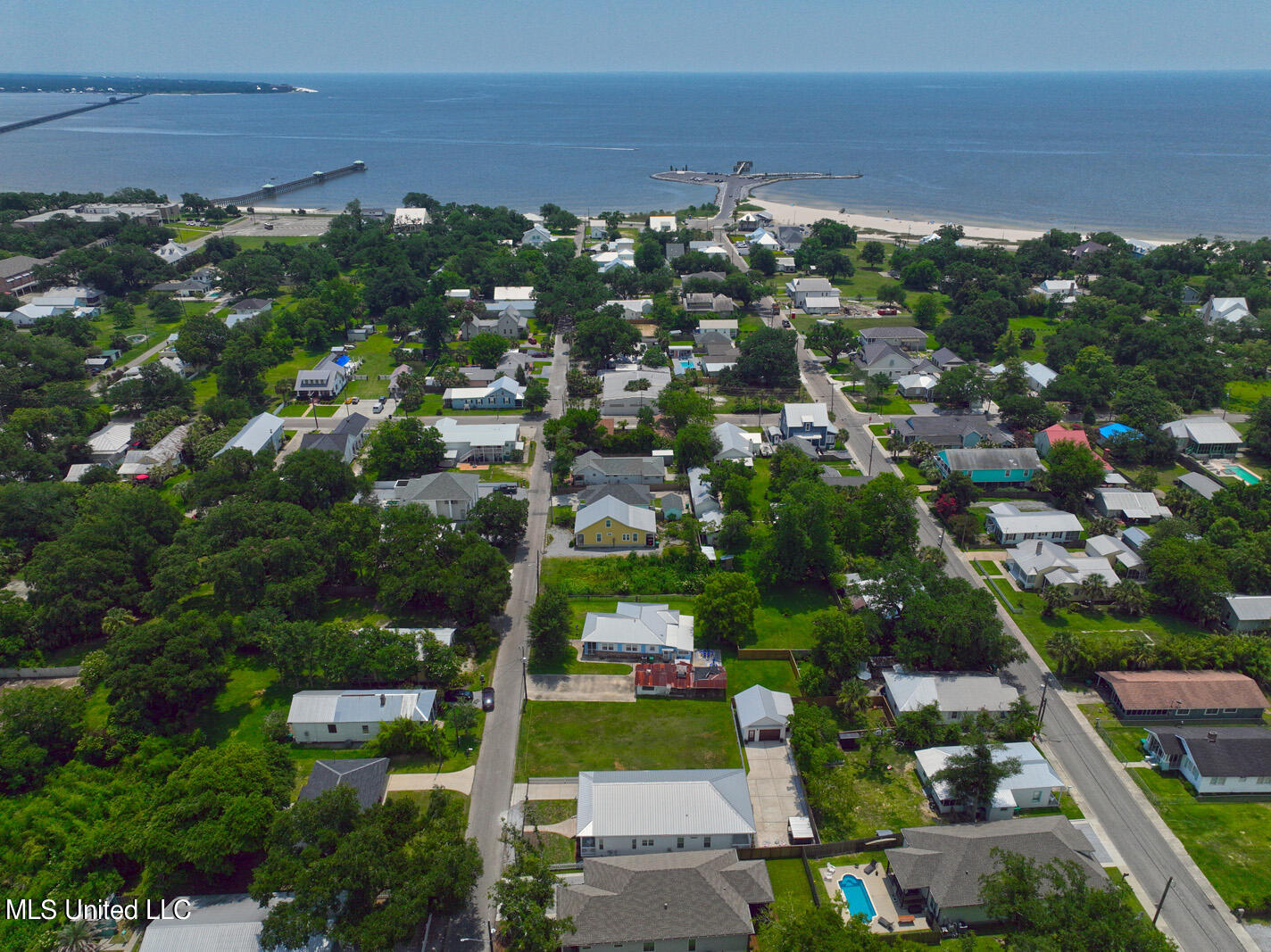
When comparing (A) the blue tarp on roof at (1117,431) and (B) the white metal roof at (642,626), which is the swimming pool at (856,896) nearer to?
(B) the white metal roof at (642,626)

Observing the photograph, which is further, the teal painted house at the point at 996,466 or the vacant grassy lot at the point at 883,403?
the vacant grassy lot at the point at 883,403

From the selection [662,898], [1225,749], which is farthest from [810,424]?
[662,898]

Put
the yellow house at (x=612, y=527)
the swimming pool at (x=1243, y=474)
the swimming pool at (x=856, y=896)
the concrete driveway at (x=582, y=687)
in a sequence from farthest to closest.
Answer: the swimming pool at (x=1243, y=474) < the yellow house at (x=612, y=527) < the concrete driveway at (x=582, y=687) < the swimming pool at (x=856, y=896)

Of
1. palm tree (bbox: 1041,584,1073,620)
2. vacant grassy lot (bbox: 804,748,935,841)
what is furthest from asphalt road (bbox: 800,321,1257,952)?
vacant grassy lot (bbox: 804,748,935,841)

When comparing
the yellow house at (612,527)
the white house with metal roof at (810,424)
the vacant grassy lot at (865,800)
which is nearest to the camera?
the vacant grassy lot at (865,800)

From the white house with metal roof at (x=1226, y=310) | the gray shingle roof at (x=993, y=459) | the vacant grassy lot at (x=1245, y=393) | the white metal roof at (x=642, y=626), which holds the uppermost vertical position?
the white house with metal roof at (x=1226, y=310)

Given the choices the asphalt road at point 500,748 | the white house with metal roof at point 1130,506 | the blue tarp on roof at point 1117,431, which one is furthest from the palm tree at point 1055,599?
the asphalt road at point 500,748

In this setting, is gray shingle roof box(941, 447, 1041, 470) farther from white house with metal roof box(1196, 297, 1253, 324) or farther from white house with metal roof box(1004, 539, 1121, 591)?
white house with metal roof box(1196, 297, 1253, 324)
